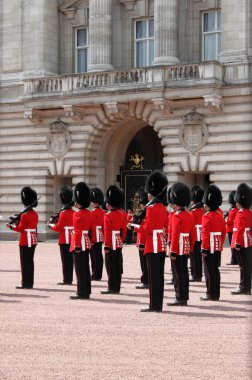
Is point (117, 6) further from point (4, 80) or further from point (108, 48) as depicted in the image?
point (4, 80)

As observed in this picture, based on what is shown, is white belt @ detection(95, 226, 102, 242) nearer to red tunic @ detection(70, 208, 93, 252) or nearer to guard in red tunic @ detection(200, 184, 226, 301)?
red tunic @ detection(70, 208, 93, 252)

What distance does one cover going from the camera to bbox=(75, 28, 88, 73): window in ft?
98.4

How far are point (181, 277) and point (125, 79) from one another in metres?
15.8

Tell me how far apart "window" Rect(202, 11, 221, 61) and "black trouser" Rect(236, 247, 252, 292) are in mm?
14346

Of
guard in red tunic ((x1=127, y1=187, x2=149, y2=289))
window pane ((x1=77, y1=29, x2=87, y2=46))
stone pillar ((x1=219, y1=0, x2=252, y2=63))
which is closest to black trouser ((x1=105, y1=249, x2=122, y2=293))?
guard in red tunic ((x1=127, y1=187, x2=149, y2=289))

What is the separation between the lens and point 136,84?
2653 cm

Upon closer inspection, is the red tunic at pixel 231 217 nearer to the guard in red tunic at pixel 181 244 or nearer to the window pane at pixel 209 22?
the guard in red tunic at pixel 181 244

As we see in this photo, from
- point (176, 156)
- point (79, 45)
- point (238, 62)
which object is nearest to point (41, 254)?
point (176, 156)

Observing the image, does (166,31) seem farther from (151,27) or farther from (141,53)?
(141,53)

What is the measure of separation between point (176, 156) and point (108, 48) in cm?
450

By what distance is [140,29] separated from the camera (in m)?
29.0

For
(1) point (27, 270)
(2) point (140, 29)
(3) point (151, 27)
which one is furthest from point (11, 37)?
(1) point (27, 270)

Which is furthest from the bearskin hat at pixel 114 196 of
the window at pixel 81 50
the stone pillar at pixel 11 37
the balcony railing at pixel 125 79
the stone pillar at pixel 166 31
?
the stone pillar at pixel 11 37

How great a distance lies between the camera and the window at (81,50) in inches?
1180
